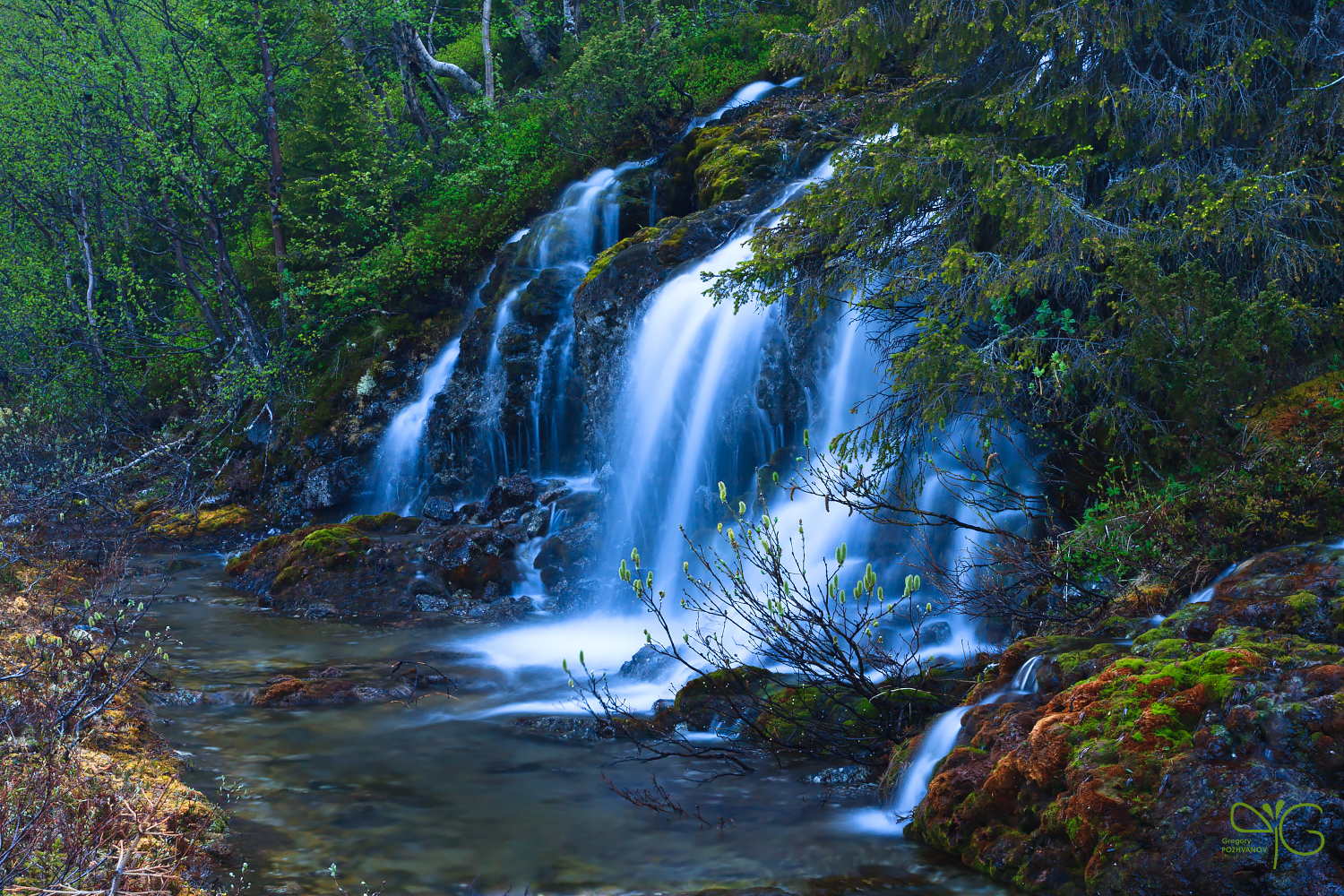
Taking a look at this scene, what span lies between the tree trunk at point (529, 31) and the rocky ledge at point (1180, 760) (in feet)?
73.2

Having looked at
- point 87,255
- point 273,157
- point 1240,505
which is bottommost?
point 1240,505

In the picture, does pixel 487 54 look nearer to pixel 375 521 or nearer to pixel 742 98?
pixel 742 98

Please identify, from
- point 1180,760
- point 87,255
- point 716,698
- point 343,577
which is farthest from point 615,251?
point 87,255

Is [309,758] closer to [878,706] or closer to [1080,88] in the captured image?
[878,706]

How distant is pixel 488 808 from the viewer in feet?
19.4

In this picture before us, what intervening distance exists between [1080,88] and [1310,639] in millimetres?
5277

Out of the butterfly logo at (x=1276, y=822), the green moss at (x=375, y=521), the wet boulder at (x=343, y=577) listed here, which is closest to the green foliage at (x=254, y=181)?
the green moss at (x=375, y=521)

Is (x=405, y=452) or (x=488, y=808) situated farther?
(x=405, y=452)

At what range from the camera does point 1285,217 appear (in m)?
6.80

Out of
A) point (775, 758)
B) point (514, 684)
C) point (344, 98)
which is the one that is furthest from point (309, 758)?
point (344, 98)

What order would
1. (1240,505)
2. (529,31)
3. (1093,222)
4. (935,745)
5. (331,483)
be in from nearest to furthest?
(935,745), (1240,505), (1093,222), (331,483), (529,31)

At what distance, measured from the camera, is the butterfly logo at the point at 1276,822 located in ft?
11.0

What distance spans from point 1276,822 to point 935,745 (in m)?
1.94

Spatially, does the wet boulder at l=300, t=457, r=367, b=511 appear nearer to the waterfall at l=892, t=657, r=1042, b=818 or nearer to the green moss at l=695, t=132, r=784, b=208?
the green moss at l=695, t=132, r=784, b=208
